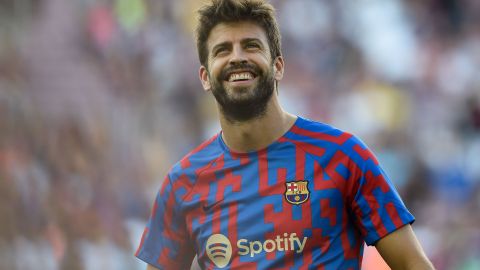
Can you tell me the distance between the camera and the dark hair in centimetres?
349

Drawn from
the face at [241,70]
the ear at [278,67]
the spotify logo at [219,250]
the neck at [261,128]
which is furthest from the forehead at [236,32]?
the spotify logo at [219,250]

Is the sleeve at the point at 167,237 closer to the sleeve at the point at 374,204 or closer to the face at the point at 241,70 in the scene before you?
the face at the point at 241,70

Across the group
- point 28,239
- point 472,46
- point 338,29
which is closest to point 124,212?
point 28,239

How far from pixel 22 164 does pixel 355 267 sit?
A: 231 inches

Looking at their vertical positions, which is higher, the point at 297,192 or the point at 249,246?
the point at 297,192

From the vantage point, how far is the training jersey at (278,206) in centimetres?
323

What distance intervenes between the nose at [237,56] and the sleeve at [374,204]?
56cm

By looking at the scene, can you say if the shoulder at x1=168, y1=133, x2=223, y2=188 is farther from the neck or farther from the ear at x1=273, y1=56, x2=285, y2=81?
the ear at x1=273, y1=56, x2=285, y2=81

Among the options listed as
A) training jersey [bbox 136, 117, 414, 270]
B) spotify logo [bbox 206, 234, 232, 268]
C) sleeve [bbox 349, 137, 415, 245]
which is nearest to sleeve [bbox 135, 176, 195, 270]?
training jersey [bbox 136, 117, 414, 270]

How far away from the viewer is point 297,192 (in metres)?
3.34

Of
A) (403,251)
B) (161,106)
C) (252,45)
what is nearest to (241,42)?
(252,45)

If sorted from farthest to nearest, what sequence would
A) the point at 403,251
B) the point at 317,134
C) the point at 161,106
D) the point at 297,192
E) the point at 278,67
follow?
the point at 161,106 < the point at 278,67 < the point at 317,134 < the point at 297,192 < the point at 403,251

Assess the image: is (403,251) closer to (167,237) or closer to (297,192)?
(297,192)

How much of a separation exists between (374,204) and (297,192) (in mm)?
297
